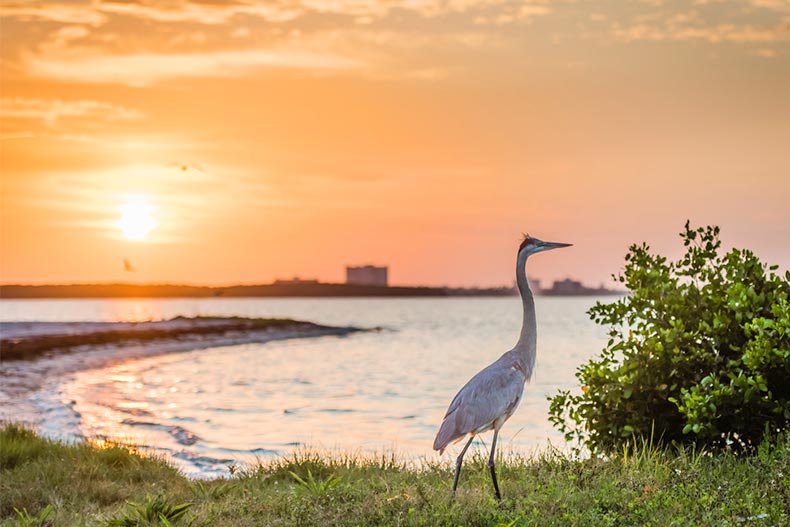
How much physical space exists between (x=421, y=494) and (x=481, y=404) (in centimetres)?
137

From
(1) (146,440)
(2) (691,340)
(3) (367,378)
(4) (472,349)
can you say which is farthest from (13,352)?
(2) (691,340)

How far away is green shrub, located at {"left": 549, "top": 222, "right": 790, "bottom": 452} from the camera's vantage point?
34.4ft

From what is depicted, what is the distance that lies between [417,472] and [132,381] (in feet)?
80.0

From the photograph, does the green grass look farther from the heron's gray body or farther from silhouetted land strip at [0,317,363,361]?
silhouetted land strip at [0,317,363,361]

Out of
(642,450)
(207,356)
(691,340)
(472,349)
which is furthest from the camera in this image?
(472,349)

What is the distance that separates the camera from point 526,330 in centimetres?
1059

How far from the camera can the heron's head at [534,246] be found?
10648mm

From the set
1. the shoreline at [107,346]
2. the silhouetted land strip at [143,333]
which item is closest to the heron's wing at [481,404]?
the shoreline at [107,346]

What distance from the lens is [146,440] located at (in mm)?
19812

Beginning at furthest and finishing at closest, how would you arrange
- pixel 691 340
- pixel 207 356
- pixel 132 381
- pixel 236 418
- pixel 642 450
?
pixel 207 356 < pixel 132 381 < pixel 236 418 < pixel 691 340 < pixel 642 450

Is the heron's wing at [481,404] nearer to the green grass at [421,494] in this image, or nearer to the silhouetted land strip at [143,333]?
the green grass at [421,494]

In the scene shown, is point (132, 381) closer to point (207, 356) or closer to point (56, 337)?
point (207, 356)

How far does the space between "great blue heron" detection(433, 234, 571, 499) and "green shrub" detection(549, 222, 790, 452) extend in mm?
1150

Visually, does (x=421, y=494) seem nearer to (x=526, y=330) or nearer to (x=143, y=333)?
(x=526, y=330)
